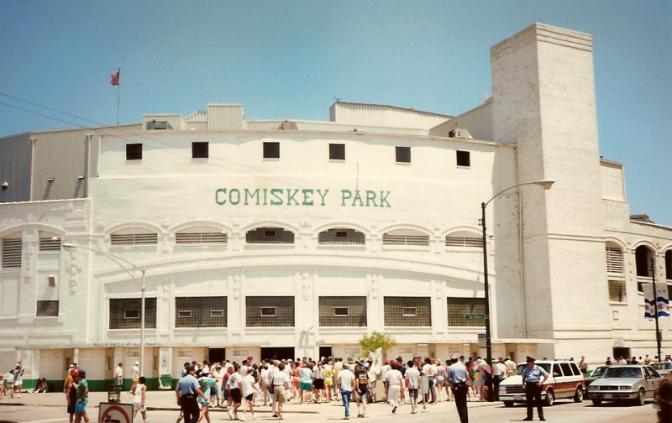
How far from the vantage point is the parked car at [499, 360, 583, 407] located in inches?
1190

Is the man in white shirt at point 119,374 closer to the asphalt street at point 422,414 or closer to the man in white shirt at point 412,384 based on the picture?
the asphalt street at point 422,414

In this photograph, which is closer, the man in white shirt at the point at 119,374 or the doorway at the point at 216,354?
the man in white shirt at the point at 119,374

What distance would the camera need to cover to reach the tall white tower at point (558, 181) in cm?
5503

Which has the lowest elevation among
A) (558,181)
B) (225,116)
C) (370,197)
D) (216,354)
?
(216,354)

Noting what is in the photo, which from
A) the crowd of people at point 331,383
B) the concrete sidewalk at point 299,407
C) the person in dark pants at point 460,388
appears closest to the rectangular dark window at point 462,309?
the crowd of people at point 331,383

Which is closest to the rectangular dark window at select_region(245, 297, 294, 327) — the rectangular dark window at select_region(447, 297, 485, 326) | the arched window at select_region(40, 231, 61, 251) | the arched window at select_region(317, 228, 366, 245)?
the arched window at select_region(317, 228, 366, 245)

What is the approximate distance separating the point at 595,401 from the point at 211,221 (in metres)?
28.8

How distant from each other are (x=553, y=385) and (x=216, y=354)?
25.1 m

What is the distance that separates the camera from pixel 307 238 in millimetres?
51594

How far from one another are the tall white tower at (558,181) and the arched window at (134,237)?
24.5 metres

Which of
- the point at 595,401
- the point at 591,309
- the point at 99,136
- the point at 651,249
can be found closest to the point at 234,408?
the point at 595,401

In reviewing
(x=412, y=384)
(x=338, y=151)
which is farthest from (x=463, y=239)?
(x=412, y=384)

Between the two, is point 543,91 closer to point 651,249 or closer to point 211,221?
point 651,249

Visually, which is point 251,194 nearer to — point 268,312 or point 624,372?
point 268,312
